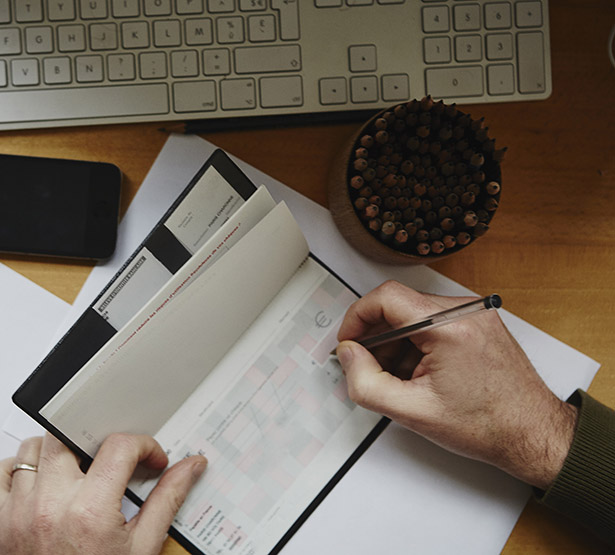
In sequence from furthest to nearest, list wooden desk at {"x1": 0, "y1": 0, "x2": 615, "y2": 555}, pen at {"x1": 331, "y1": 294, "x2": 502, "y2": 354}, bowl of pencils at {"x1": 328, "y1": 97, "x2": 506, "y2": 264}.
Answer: wooden desk at {"x1": 0, "y1": 0, "x2": 615, "y2": 555}
bowl of pencils at {"x1": 328, "y1": 97, "x2": 506, "y2": 264}
pen at {"x1": 331, "y1": 294, "x2": 502, "y2": 354}

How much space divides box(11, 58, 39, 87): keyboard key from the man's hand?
0.36m

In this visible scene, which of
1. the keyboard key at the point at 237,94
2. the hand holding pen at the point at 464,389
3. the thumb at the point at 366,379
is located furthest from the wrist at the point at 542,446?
the keyboard key at the point at 237,94

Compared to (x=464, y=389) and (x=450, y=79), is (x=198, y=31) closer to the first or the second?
(x=450, y=79)

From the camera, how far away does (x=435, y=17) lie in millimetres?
568

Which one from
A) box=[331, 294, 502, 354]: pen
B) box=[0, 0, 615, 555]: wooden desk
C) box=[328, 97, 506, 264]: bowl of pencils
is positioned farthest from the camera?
box=[0, 0, 615, 555]: wooden desk

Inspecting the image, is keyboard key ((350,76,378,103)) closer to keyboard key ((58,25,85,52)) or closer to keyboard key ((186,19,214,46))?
keyboard key ((186,19,214,46))

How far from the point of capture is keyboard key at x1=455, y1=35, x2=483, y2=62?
22.4 inches

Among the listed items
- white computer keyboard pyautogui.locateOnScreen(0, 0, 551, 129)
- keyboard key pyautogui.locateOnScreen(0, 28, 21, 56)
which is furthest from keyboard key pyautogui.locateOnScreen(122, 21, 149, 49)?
keyboard key pyautogui.locateOnScreen(0, 28, 21, 56)

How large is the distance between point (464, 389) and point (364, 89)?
0.32m

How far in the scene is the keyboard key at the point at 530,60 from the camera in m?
0.57

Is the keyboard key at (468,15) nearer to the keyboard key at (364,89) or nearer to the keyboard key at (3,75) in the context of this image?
the keyboard key at (364,89)

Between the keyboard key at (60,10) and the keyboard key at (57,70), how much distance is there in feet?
0.13

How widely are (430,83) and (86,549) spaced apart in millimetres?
562

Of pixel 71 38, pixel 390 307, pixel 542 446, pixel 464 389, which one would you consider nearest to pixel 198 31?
pixel 71 38
